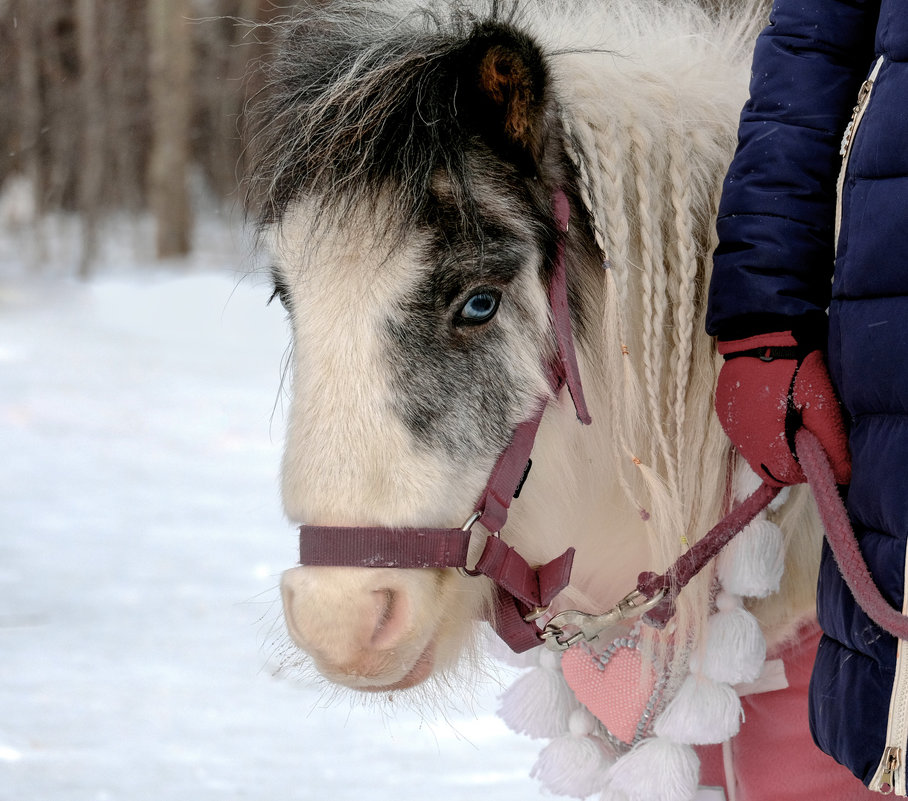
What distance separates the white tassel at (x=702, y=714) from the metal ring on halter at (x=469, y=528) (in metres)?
0.42

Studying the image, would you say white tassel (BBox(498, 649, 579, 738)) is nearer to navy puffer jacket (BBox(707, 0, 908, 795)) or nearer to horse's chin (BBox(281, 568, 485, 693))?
horse's chin (BBox(281, 568, 485, 693))

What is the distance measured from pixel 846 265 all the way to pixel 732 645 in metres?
0.63

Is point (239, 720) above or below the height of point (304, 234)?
below

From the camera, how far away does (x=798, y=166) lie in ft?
4.41

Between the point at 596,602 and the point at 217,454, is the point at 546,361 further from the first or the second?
the point at 217,454

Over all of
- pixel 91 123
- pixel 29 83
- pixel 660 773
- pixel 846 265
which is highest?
pixel 846 265

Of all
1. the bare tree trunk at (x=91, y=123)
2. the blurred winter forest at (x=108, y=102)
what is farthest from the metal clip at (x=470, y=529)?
the bare tree trunk at (x=91, y=123)

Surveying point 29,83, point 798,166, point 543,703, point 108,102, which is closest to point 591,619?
point 543,703

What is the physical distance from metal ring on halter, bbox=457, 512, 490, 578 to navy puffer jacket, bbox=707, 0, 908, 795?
0.41 m

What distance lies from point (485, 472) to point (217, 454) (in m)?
5.10

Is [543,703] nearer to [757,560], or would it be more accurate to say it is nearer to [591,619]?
[591,619]

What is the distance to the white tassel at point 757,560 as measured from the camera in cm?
155

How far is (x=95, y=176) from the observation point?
40.3 feet

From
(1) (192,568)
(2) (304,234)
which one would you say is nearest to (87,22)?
(1) (192,568)
